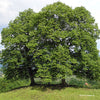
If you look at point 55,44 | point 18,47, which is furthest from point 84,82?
A: point 18,47

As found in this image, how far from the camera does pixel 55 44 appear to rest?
63.6 feet

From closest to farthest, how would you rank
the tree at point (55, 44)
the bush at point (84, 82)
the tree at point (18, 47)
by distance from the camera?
the tree at point (55, 44), the tree at point (18, 47), the bush at point (84, 82)

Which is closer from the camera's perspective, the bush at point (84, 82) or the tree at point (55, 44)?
the tree at point (55, 44)

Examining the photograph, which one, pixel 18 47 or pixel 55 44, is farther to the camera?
pixel 18 47

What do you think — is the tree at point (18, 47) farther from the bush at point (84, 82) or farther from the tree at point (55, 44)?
the bush at point (84, 82)

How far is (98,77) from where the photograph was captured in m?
18.3

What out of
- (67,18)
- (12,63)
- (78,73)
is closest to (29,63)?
(12,63)

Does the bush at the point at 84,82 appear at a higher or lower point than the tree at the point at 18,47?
lower

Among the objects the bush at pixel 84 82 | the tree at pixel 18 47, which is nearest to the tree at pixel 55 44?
the tree at pixel 18 47

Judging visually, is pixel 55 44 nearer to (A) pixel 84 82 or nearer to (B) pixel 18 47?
(B) pixel 18 47

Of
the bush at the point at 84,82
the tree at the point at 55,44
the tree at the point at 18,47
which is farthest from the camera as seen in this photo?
the bush at the point at 84,82

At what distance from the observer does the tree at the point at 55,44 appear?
675 inches

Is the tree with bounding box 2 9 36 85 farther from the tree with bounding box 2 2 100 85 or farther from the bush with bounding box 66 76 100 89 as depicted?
the bush with bounding box 66 76 100 89

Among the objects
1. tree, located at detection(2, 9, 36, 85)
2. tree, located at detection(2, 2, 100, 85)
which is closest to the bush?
tree, located at detection(2, 2, 100, 85)
